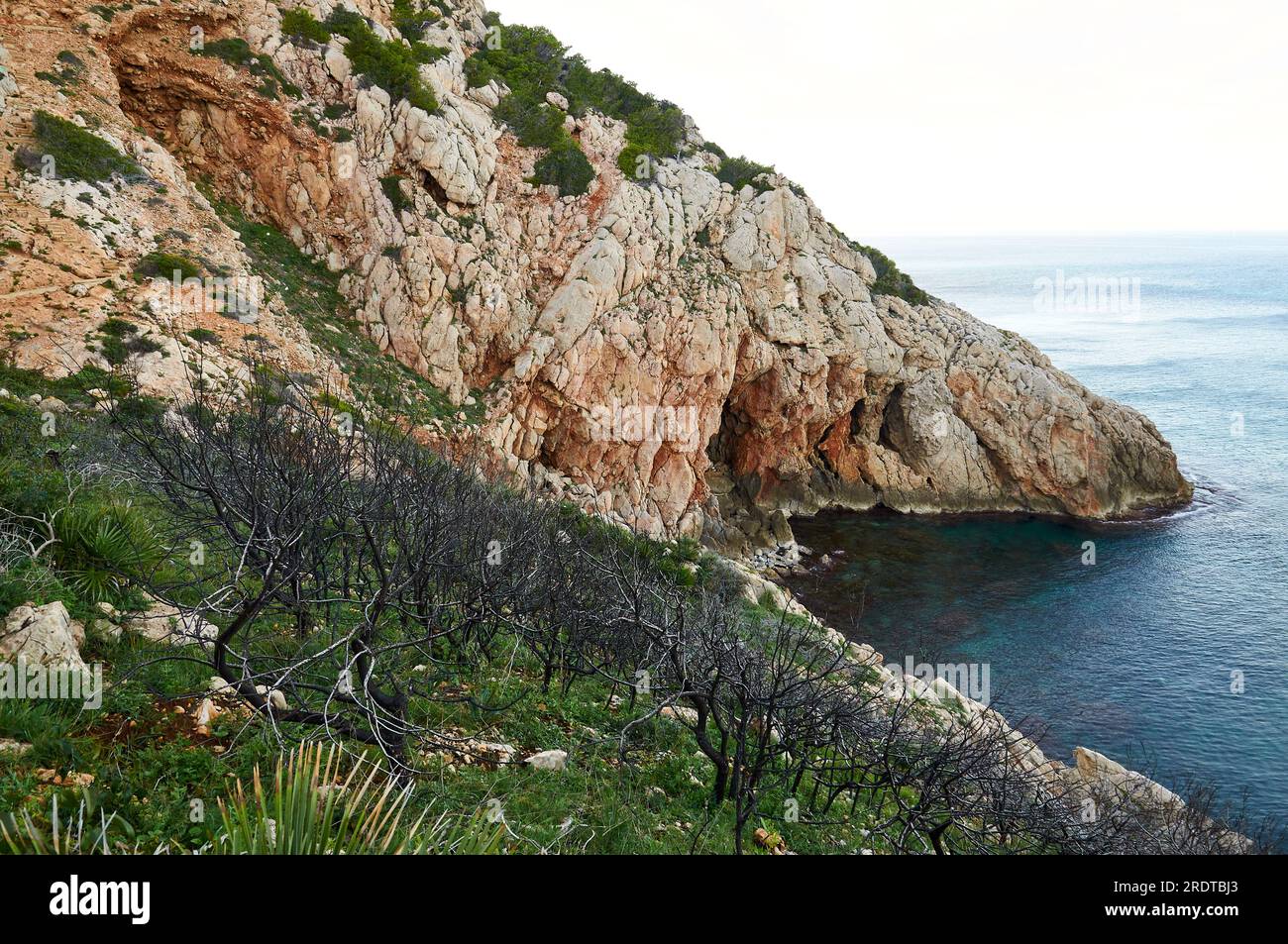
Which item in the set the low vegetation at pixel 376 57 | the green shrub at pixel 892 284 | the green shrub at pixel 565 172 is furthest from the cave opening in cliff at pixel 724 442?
the low vegetation at pixel 376 57

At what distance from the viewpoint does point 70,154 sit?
18875 millimetres

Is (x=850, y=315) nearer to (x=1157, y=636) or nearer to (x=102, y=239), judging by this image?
(x=1157, y=636)

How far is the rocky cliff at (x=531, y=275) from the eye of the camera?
19.8 meters

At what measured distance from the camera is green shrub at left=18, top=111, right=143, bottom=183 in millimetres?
18094

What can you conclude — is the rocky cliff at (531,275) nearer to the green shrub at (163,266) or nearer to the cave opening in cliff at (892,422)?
the cave opening in cliff at (892,422)

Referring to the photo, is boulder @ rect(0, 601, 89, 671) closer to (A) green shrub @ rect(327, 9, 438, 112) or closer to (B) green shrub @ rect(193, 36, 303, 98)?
(B) green shrub @ rect(193, 36, 303, 98)

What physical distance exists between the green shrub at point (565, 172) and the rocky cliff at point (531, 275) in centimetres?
14

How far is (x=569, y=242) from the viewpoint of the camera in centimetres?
2989

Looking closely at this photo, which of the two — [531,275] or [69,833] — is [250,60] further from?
[69,833]

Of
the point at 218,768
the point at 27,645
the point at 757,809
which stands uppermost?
the point at 27,645

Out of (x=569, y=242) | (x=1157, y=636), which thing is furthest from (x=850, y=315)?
(x=1157, y=636)

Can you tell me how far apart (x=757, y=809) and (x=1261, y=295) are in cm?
14500

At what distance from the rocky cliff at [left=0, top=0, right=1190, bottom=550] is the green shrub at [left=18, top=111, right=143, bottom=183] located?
Result: 236mm

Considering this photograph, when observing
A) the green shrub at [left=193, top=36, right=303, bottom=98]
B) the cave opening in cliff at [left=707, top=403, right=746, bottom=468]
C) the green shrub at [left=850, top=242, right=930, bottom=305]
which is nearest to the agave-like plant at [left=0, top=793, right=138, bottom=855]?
the green shrub at [left=193, top=36, right=303, bottom=98]
